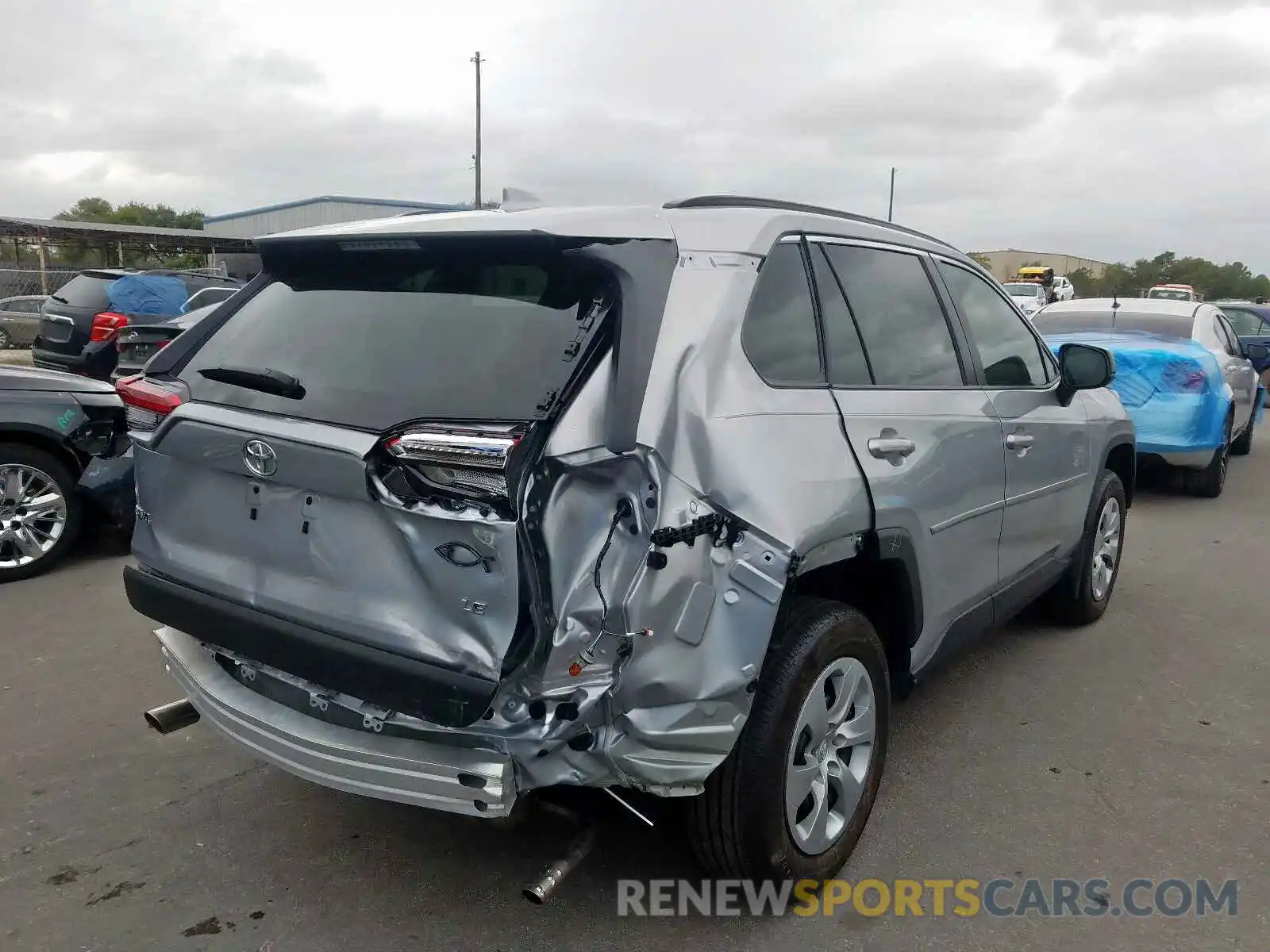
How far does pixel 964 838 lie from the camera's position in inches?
124

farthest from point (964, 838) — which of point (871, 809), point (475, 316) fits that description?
point (475, 316)

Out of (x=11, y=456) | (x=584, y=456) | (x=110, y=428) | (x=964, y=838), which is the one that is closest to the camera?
(x=584, y=456)

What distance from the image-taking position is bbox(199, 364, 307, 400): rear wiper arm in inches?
100.0

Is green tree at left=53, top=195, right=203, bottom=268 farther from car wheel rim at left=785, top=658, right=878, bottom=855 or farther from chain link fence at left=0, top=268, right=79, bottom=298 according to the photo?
car wheel rim at left=785, top=658, right=878, bottom=855

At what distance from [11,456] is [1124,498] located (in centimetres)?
615

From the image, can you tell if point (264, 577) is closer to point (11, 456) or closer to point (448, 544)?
point (448, 544)

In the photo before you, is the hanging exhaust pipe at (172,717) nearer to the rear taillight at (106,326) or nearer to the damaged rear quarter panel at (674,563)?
the damaged rear quarter panel at (674,563)

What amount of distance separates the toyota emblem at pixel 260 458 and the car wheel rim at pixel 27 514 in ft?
13.2

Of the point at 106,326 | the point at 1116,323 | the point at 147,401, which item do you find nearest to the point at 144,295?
the point at 106,326

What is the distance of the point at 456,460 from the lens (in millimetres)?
2168

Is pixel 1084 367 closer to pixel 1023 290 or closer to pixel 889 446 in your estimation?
pixel 889 446

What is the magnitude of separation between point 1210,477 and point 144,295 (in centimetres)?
1170

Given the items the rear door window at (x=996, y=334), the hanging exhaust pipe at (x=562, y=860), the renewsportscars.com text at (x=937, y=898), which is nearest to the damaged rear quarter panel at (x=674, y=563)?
the hanging exhaust pipe at (x=562, y=860)

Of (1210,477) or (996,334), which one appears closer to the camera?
(996,334)
